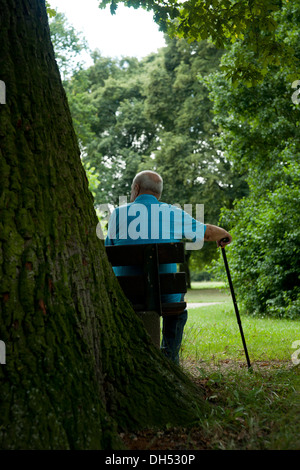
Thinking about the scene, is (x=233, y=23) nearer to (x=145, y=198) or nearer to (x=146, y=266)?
(x=145, y=198)

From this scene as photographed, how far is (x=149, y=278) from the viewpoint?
3.75 metres

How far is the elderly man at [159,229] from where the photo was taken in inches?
160

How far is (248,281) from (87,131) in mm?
18936

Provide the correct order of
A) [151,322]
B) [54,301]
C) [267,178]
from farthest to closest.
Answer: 1. [267,178]
2. [151,322]
3. [54,301]

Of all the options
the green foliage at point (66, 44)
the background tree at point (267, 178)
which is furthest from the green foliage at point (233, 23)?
the green foliage at point (66, 44)

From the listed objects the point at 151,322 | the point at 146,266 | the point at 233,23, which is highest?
the point at 233,23

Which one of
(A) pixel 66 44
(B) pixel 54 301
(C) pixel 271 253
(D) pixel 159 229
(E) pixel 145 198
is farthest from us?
(A) pixel 66 44

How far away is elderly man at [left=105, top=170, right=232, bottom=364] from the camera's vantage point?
13.4 feet

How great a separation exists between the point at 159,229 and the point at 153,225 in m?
0.07

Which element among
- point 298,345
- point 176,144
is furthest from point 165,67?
point 298,345

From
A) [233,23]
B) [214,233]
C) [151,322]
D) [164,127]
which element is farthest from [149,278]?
[164,127]

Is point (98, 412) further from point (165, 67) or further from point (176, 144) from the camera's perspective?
point (165, 67)

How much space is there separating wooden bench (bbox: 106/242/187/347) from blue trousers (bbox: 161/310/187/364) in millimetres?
470

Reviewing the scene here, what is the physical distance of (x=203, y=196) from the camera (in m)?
24.4
